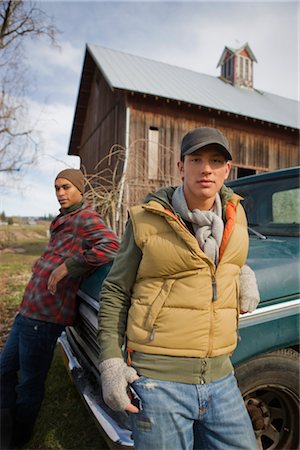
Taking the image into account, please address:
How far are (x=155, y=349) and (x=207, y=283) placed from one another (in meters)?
0.34

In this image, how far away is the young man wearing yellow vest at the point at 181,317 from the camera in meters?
1.27

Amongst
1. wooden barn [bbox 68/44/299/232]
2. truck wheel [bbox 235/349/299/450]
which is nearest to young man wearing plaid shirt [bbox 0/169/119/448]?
truck wheel [bbox 235/349/299/450]

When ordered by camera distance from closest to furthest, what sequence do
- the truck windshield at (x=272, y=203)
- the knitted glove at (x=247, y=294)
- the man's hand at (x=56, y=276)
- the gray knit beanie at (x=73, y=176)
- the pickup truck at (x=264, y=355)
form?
the knitted glove at (x=247, y=294) < the pickup truck at (x=264, y=355) < the man's hand at (x=56, y=276) < the gray knit beanie at (x=73, y=176) < the truck windshield at (x=272, y=203)

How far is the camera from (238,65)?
63.0 ft

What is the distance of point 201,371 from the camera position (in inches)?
51.9

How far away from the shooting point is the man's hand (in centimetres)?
221

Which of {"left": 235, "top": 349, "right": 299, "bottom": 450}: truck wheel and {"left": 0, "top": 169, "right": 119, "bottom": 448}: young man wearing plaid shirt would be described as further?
{"left": 0, "top": 169, "right": 119, "bottom": 448}: young man wearing plaid shirt

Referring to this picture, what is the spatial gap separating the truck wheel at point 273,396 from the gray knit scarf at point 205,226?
2.78ft

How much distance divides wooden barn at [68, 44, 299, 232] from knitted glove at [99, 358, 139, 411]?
7.55m

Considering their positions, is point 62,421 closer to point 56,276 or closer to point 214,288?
point 56,276

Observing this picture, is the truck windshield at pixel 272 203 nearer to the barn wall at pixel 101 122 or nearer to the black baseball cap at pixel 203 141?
the black baseball cap at pixel 203 141

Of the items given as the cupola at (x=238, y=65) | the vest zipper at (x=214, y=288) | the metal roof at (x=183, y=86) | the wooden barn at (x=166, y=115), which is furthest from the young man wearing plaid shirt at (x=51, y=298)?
the cupola at (x=238, y=65)

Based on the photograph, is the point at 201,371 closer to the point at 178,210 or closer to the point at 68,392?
the point at 178,210

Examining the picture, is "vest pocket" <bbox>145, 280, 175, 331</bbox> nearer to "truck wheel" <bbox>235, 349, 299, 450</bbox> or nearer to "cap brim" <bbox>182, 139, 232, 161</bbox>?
"cap brim" <bbox>182, 139, 232, 161</bbox>
